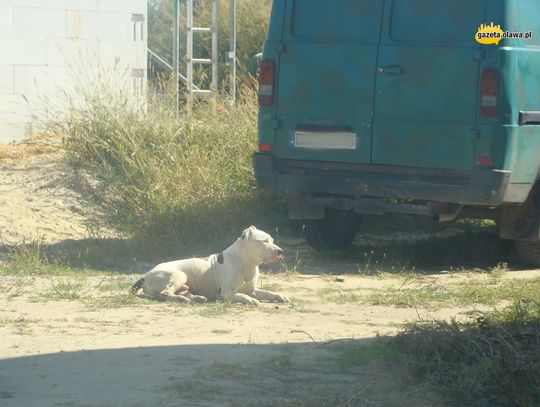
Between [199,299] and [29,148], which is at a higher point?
[29,148]

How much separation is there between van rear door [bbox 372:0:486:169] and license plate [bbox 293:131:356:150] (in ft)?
0.72

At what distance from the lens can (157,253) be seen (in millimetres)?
9281

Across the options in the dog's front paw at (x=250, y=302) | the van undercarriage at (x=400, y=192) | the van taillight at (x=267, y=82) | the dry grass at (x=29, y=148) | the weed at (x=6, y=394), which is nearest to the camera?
the weed at (x=6, y=394)

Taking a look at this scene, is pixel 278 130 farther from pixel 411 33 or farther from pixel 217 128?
pixel 217 128

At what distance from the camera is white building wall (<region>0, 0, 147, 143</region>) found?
43.1 feet

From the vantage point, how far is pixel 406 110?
848 cm

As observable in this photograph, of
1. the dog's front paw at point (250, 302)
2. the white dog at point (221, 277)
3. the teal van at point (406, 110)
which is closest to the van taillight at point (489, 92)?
the teal van at point (406, 110)

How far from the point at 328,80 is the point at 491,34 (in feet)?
4.51

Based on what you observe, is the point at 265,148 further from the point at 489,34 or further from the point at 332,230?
the point at 489,34

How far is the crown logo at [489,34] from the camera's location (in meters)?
8.07

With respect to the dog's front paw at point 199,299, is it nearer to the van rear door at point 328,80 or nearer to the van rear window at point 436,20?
the van rear door at point 328,80

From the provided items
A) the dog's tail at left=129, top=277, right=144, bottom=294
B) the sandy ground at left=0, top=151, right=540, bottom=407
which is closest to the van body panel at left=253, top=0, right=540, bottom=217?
the sandy ground at left=0, top=151, right=540, bottom=407

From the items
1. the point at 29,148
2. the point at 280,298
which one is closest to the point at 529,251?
the point at 280,298

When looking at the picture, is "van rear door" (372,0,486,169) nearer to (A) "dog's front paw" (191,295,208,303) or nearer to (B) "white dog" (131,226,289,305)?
(B) "white dog" (131,226,289,305)
